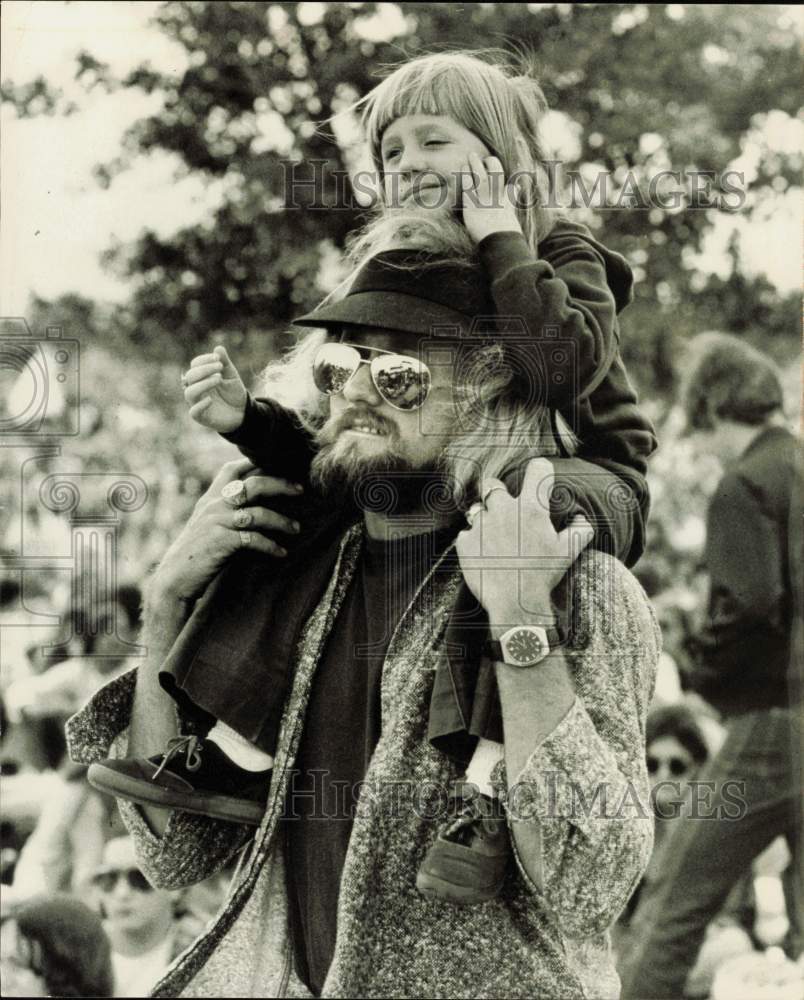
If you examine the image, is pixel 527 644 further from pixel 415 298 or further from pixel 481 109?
pixel 481 109

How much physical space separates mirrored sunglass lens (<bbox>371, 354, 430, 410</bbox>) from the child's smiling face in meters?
0.34

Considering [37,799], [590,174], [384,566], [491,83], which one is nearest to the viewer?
[384,566]

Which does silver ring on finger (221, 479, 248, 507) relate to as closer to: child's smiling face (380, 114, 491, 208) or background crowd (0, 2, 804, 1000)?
background crowd (0, 2, 804, 1000)

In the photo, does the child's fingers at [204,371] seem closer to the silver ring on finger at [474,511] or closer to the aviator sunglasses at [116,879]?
the silver ring on finger at [474,511]

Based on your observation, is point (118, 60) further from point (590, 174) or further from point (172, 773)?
point (172, 773)

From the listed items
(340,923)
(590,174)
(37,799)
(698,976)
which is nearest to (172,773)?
(340,923)

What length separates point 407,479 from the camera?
7.49ft

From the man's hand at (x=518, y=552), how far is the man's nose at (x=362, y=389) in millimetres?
286

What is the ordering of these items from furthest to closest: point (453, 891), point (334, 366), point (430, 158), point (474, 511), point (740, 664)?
point (740, 664) → point (430, 158) → point (334, 366) → point (474, 511) → point (453, 891)

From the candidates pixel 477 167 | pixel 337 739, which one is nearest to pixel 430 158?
pixel 477 167

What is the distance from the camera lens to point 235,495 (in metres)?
2.33

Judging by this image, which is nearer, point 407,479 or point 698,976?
point 407,479

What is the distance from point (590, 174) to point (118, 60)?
3.77ft

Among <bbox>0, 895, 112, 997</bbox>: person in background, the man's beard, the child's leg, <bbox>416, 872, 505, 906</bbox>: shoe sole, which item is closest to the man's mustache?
the man's beard
